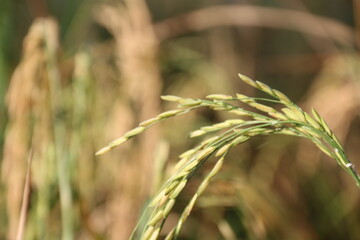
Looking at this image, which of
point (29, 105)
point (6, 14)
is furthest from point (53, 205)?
point (6, 14)

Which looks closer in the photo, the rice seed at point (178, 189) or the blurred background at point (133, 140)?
the rice seed at point (178, 189)

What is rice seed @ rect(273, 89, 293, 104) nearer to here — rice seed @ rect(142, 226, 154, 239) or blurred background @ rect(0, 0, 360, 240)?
rice seed @ rect(142, 226, 154, 239)

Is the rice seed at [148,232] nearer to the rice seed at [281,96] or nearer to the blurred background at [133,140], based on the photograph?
the rice seed at [281,96]

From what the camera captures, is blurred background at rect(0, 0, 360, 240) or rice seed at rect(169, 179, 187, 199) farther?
blurred background at rect(0, 0, 360, 240)

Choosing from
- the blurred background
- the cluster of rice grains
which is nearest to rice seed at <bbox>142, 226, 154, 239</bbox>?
the cluster of rice grains

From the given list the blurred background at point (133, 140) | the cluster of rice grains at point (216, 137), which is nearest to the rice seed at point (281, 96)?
the cluster of rice grains at point (216, 137)

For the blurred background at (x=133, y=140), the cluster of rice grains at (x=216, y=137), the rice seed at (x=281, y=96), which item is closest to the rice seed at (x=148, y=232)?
the cluster of rice grains at (x=216, y=137)

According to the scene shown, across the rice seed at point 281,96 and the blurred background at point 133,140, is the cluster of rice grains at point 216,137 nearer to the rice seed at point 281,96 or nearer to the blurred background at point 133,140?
the rice seed at point 281,96

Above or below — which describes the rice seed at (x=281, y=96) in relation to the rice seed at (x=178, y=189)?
above

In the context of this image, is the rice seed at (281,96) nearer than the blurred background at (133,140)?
Yes
